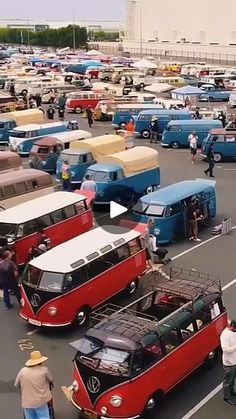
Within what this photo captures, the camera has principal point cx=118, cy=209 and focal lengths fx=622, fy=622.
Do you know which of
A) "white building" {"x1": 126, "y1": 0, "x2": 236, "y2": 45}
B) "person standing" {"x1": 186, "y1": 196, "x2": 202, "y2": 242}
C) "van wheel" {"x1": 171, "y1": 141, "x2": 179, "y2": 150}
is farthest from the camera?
"white building" {"x1": 126, "y1": 0, "x2": 236, "y2": 45}

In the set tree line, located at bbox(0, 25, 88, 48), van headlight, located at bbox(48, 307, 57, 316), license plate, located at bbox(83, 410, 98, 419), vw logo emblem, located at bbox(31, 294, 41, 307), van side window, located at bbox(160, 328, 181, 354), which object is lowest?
license plate, located at bbox(83, 410, 98, 419)

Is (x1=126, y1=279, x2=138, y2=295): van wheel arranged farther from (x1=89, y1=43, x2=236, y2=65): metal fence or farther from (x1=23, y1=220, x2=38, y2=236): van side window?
(x1=89, y1=43, x2=236, y2=65): metal fence

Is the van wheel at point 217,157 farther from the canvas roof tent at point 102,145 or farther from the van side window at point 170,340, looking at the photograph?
A: the van side window at point 170,340

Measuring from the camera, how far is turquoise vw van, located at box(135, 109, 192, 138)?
33500 millimetres

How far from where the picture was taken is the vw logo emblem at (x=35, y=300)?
12355 mm

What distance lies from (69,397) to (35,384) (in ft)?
5.32

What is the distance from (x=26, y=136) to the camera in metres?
29.9

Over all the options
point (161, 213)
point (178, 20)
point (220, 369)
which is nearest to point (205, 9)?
point (178, 20)

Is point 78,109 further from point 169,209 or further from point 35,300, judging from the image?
point 35,300

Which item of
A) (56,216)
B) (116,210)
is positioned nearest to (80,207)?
(56,216)

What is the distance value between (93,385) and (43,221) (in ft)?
25.0

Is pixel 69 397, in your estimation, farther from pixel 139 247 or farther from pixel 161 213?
pixel 161 213

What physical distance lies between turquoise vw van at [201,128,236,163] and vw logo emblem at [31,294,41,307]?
17238 millimetres

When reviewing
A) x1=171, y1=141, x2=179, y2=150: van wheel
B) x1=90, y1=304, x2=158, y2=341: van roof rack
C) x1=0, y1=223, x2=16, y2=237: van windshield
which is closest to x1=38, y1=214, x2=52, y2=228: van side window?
x1=0, y1=223, x2=16, y2=237: van windshield
